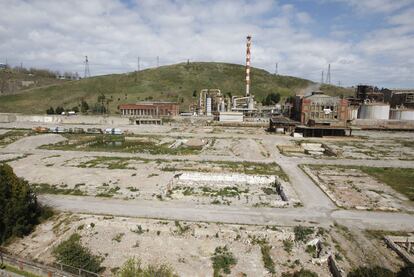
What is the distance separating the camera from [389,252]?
1795 centimetres

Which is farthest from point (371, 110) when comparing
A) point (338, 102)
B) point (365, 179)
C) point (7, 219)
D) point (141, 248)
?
point (7, 219)

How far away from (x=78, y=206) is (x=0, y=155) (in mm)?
28710

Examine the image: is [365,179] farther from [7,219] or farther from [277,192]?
[7,219]

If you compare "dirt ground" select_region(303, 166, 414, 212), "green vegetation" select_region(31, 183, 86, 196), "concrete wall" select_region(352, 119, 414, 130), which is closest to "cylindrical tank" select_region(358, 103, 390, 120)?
"concrete wall" select_region(352, 119, 414, 130)

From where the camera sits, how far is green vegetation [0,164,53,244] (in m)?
19.7

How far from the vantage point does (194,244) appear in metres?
19.3

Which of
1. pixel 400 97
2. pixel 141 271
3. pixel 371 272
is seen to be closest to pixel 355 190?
pixel 371 272

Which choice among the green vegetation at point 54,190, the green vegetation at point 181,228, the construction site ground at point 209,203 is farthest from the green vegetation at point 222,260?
the green vegetation at point 54,190

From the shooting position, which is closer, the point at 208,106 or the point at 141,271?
the point at 141,271

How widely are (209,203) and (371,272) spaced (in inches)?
512

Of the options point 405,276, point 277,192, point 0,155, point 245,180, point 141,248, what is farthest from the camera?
point 0,155

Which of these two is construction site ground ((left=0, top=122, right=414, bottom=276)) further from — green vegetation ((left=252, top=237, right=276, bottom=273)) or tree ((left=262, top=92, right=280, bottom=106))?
tree ((left=262, top=92, right=280, bottom=106))

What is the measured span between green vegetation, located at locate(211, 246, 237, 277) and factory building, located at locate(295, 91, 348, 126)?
187ft

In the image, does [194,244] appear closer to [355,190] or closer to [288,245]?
[288,245]
